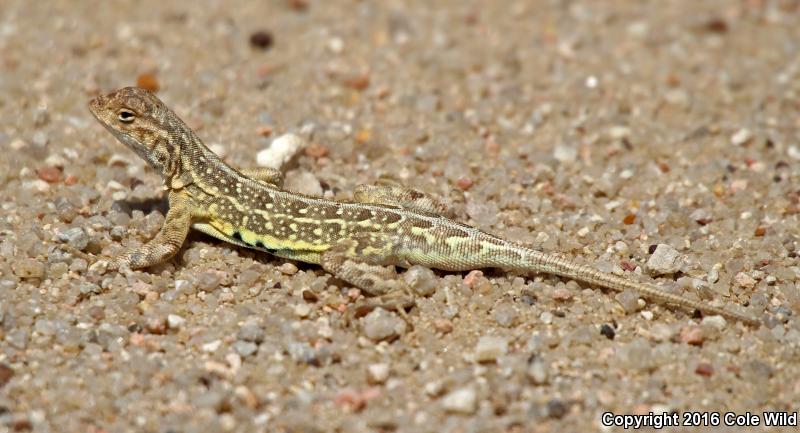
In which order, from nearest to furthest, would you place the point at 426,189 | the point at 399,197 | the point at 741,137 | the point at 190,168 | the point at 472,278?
1. the point at 472,278
2. the point at 190,168
3. the point at 399,197
4. the point at 426,189
5. the point at 741,137

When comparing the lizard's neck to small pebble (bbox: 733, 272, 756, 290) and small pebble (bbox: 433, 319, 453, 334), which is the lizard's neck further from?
small pebble (bbox: 733, 272, 756, 290)

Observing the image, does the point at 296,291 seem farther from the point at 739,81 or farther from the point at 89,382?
the point at 739,81

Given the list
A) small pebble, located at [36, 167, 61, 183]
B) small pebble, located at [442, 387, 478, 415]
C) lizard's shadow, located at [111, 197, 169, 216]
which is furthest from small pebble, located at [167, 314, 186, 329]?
small pebble, located at [36, 167, 61, 183]

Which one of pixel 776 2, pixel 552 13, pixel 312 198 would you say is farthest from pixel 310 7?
pixel 776 2

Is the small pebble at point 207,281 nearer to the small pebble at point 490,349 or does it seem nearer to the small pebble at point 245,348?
the small pebble at point 245,348

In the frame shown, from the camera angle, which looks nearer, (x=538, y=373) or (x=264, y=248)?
(x=538, y=373)

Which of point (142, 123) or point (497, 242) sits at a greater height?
point (142, 123)

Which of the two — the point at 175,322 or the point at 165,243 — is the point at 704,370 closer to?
the point at 175,322

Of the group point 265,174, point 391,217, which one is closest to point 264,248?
point 265,174
